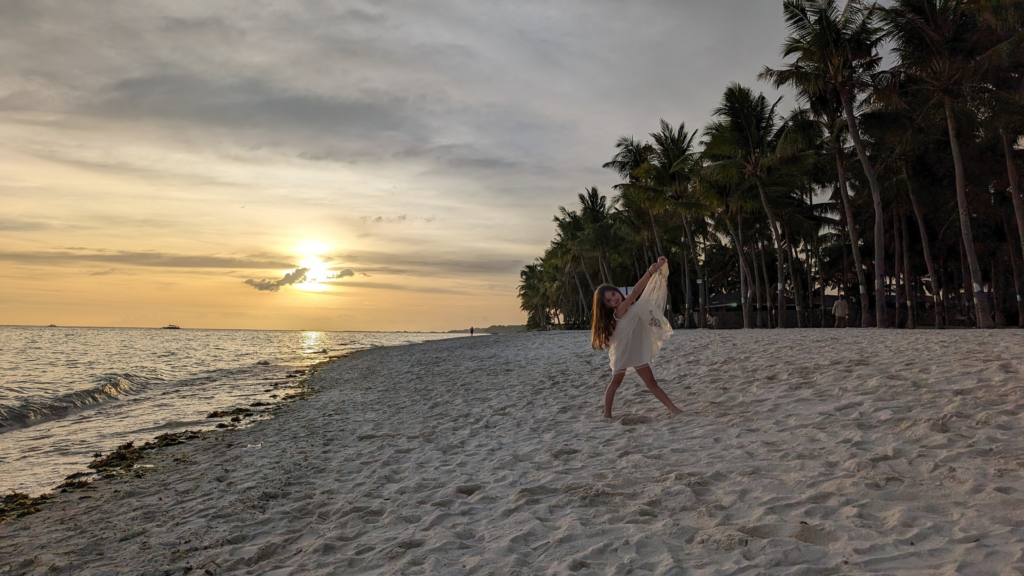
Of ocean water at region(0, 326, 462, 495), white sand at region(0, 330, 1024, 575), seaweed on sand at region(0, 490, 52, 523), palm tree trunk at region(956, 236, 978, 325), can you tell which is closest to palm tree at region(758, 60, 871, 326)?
palm tree trunk at region(956, 236, 978, 325)

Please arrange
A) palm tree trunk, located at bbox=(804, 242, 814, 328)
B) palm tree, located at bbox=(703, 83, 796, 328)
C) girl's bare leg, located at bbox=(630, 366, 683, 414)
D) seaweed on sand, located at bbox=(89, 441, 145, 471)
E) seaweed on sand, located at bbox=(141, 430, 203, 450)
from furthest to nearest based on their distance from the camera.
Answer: palm tree trunk, located at bbox=(804, 242, 814, 328) → palm tree, located at bbox=(703, 83, 796, 328) → seaweed on sand, located at bbox=(141, 430, 203, 450) → seaweed on sand, located at bbox=(89, 441, 145, 471) → girl's bare leg, located at bbox=(630, 366, 683, 414)

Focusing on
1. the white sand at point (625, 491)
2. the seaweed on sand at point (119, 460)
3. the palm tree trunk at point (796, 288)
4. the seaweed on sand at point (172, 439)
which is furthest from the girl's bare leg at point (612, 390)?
the palm tree trunk at point (796, 288)

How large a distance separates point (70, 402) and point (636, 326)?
45.4ft

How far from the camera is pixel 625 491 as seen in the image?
4277 mm

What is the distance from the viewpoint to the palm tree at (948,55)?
717 inches

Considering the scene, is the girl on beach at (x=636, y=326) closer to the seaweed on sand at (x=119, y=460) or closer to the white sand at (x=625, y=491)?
the white sand at (x=625, y=491)

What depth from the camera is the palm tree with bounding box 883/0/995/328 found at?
1822cm

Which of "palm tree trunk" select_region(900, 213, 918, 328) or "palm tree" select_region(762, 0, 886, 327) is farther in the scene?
"palm tree trunk" select_region(900, 213, 918, 328)

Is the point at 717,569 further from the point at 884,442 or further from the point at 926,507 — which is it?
the point at 884,442

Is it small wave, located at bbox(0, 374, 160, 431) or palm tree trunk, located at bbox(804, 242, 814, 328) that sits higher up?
palm tree trunk, located at bbox(804, 242, 814, 328)

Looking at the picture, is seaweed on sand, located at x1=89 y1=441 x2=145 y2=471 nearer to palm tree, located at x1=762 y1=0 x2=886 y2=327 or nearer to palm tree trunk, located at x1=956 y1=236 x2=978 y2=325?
palm tree, located at x1=762 y1=0 x2=886 y2=327

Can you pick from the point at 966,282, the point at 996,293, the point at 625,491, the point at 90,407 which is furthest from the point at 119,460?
the point at 996,293

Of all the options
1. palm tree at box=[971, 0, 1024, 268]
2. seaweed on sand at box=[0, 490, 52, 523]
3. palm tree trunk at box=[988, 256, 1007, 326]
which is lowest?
seaweed on sand at box=[0, 490, 52, 523]

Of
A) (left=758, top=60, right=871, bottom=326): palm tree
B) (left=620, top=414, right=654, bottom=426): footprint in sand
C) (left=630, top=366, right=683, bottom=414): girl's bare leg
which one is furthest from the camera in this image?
(left=758, top=60, right=871, bottom=326): palm tree
